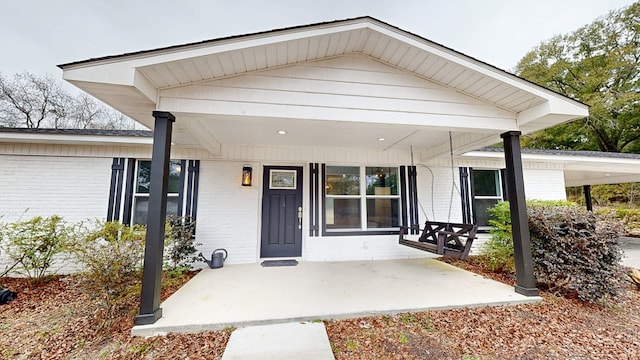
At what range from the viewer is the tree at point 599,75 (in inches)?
455

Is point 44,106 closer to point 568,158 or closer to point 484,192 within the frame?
point 484,192

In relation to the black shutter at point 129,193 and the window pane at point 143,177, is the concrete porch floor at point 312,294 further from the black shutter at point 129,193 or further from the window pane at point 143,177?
the window pane at point 143,177

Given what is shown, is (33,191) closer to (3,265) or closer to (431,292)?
(3,265)

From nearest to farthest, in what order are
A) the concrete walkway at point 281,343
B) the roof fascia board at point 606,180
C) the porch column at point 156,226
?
the concrete walkway at point 281,343
the porch column at point 156,226
the roof fascia board at point 606,180

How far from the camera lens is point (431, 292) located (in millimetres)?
3414

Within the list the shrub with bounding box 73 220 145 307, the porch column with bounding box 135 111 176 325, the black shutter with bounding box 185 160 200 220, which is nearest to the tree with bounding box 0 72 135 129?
Result: the black shutter with bounding box 185 160 200 220

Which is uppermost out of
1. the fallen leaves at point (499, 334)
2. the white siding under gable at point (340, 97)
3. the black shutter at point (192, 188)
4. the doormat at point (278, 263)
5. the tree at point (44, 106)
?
the tree at point (44, 106)

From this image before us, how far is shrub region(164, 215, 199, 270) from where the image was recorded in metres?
4.26

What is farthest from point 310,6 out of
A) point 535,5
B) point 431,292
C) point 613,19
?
point 613,19

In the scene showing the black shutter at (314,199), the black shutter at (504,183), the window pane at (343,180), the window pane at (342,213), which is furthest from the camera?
the black shutter at (504,183)

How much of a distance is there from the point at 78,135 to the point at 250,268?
3.80m

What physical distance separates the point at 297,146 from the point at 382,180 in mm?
2152

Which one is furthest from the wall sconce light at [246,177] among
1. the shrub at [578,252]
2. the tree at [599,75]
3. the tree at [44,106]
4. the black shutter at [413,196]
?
the tree at [599,75]

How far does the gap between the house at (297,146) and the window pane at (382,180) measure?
0.09ft
